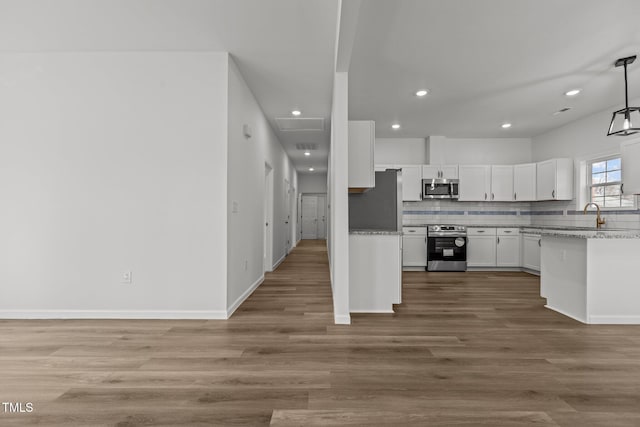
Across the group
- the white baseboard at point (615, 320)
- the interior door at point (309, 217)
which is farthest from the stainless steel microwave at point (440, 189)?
the interior door at point (309, 217)

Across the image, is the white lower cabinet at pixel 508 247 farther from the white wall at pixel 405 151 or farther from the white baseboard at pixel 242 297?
the white baseboard at pixel 242 297

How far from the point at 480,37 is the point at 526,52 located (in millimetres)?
635

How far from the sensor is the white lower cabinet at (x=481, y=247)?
5.95m

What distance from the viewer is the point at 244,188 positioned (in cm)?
380

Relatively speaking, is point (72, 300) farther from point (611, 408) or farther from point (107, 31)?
point (611, 408)

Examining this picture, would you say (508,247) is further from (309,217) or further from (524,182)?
(309,217)

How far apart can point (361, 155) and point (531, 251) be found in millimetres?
4256

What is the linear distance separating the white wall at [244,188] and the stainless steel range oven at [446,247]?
3.18 metres

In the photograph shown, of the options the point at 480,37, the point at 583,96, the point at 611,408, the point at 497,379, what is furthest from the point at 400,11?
the point at 583,96

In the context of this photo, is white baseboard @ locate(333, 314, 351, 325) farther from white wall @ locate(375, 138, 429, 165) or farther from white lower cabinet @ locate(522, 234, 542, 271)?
white lower cabinet @ locate(522, 234, 542, 271)

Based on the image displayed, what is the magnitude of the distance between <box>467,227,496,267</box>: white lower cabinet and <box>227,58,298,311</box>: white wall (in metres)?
3.94

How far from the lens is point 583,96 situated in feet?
13.9

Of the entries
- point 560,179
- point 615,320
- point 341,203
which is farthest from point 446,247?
point 341,203

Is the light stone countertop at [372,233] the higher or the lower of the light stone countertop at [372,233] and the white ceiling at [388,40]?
the lower
